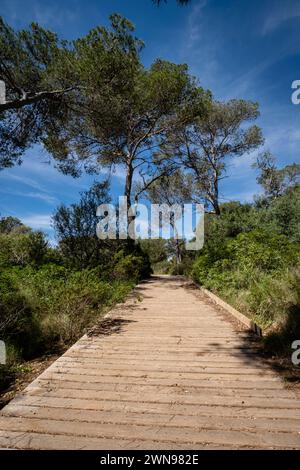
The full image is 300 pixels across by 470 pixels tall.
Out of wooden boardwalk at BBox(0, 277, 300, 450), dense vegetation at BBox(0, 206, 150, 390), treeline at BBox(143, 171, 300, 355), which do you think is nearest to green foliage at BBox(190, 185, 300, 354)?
treeline at BBox(143, 171, 300, 355)

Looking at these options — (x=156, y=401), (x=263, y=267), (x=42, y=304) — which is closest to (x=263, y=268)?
(x=263, y=267)

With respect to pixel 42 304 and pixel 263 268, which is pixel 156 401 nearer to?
pixel 42 304

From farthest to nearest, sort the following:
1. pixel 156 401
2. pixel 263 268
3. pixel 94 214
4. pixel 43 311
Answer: pixel 94 214 < pixel 263 268 < pixel 43 311 < pixel 156 401

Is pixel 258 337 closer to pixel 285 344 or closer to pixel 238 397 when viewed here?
pixel 285 344

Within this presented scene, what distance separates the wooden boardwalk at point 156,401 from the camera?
2.23m

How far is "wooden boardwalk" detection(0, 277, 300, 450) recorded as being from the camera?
87.8 inches

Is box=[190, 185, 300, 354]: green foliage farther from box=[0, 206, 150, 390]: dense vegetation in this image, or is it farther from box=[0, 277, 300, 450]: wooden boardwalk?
box=[0, 206, 150, 390]: dense vegetation

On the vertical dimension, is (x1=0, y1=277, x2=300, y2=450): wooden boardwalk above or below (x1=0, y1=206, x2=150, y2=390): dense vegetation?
below

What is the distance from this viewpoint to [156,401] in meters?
2.81

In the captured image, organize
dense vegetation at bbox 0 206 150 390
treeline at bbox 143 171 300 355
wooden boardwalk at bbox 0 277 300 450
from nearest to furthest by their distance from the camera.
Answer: wooden boardwalk at bbox 0 277 300 450 < dense vegetation at bbox 0 206 150 390 < treeline at bbox 143 171 300 355

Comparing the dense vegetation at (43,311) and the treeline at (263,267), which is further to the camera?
the treeline at (263,267)

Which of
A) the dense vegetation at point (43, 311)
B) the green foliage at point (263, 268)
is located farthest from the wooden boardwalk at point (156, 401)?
the green foliage at point (263, 268)

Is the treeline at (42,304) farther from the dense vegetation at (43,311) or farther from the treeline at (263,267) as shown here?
the treeline at (263,267)

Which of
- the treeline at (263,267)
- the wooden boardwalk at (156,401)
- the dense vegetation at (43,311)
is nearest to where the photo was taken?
the wooden boardwalk at (156,401)
